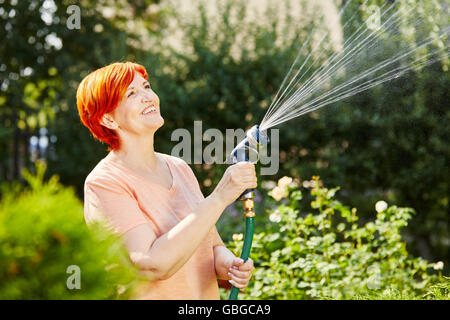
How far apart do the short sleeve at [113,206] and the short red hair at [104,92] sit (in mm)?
295

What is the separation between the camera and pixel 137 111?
A: 2.29m

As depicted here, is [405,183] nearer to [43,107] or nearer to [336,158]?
[336,158]

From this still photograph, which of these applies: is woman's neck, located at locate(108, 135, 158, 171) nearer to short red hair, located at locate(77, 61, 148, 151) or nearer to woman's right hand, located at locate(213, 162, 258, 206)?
short red hair, located at locate(77, 61, 148, 151)

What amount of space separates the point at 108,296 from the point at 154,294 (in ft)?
2.87

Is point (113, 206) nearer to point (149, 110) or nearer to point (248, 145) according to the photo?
point (149, 110)

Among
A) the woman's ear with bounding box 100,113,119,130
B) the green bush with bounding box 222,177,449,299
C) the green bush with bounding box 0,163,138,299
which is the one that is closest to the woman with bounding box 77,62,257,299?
the woman's ear with bounding box 100,113,119,130

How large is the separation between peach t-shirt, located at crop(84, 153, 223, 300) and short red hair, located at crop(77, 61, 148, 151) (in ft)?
0.61

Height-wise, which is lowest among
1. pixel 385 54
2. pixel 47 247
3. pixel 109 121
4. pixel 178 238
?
pixel 47 247

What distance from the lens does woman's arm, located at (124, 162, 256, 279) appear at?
1942 millimetres

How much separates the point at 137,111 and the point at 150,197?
389 mm

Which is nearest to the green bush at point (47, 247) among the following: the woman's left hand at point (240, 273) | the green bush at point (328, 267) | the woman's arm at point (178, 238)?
the woman's arm at point (178, 238)

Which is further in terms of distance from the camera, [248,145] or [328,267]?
[328,267]

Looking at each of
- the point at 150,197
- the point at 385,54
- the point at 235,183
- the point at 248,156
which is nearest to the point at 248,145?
the point at 248,156

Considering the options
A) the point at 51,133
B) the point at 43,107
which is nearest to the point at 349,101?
the point at 51,133
